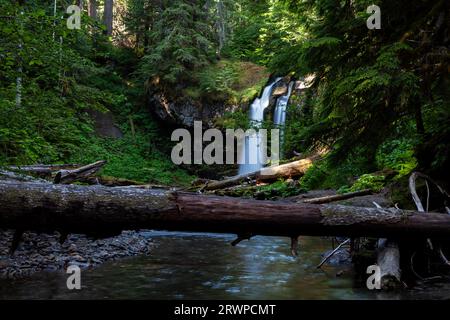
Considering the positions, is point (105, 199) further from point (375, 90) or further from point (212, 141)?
point (212, 141)

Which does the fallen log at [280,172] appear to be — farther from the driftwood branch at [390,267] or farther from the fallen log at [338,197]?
the driftwood branch at [390,267]

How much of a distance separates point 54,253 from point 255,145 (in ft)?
59.4

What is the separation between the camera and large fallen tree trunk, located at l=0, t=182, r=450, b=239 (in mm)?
4605

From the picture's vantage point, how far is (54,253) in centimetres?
833

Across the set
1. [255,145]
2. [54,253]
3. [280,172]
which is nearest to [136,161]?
[255,145]

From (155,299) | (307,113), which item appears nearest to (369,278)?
(155,299)

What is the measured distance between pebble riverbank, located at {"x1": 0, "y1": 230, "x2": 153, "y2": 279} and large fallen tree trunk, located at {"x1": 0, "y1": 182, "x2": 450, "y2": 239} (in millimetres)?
2911

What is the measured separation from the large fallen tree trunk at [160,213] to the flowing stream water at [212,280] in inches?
52.2

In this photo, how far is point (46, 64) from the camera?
6773mm

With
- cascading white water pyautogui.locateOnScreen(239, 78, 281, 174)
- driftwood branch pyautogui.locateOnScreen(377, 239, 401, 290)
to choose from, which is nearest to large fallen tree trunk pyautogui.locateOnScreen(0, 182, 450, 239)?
driftwood branch pyautogui.locateOnScreen(377, 239, 401, 290)

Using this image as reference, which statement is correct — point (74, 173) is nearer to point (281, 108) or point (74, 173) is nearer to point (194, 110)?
point (194, 110)

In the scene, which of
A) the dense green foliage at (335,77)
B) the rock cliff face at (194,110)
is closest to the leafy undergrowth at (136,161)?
the rock cliff face at (194,110)

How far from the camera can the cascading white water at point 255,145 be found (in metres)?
25.1
